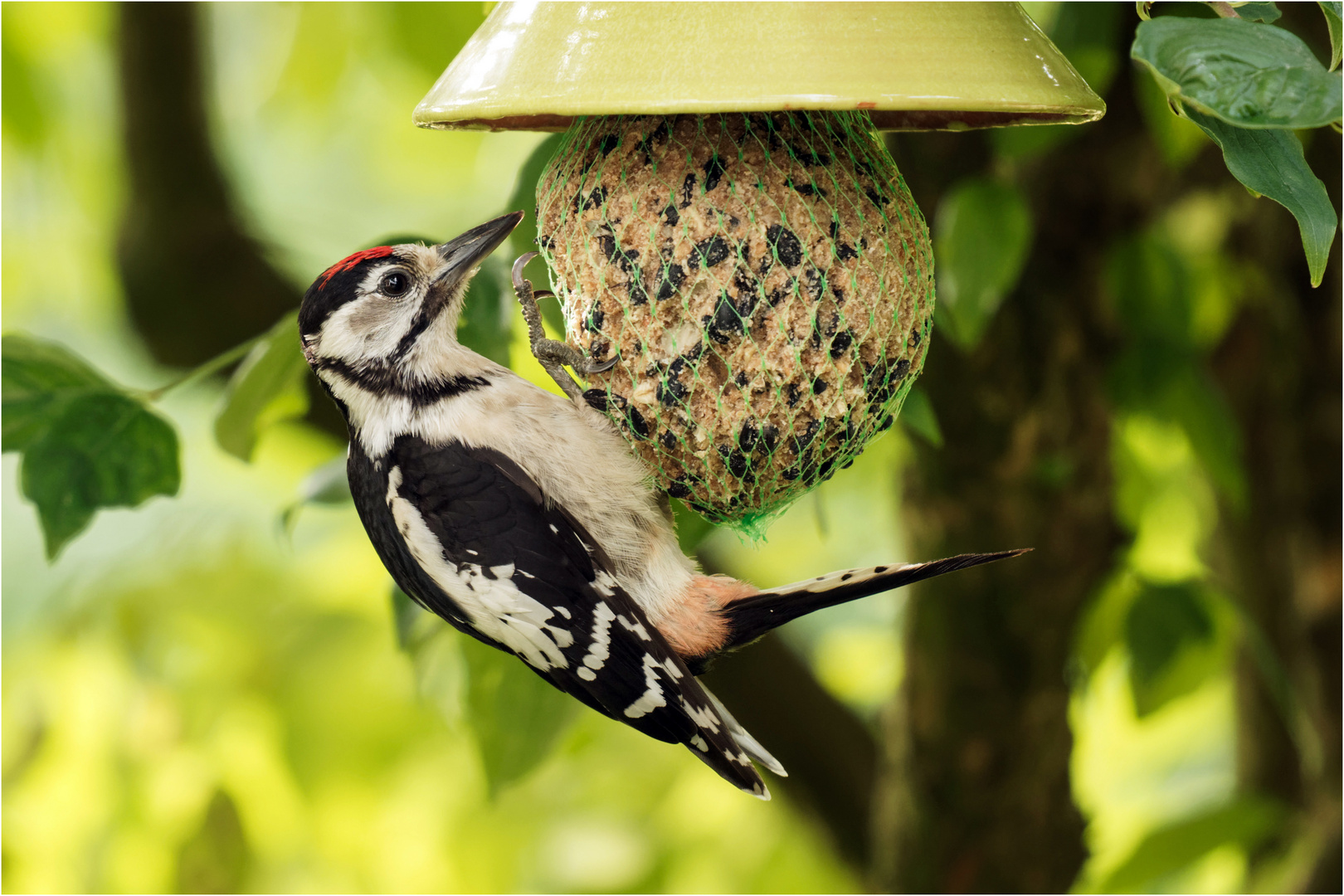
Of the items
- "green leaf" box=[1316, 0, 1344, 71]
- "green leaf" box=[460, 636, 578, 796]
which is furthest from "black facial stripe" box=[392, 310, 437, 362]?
"green leaf" box=[1316, 0, 1344, 71]

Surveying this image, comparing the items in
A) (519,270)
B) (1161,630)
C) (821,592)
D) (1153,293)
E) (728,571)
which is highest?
(519,270)

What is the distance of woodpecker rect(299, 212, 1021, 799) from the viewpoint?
1.43 meters

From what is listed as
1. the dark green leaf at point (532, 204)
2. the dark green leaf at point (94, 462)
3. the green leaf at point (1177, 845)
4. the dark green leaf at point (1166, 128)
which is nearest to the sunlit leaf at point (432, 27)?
the dark green leaf at point (532, 204)

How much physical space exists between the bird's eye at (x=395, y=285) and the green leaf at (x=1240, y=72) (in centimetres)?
97

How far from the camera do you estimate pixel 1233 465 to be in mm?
2250

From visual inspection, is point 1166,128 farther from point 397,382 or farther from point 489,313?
point 397,382

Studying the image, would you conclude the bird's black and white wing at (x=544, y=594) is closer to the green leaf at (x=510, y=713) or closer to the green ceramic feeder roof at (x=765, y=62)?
the green leaf at (x=510, y=713)

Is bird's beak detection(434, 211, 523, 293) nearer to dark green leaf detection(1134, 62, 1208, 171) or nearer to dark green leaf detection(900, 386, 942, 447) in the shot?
dark green leaf detection(900, 386, 942, 447)

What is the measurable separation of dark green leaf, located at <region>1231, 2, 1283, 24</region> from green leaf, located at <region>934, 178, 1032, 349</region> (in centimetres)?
69

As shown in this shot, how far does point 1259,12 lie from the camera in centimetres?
104

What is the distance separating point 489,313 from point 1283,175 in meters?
1.02

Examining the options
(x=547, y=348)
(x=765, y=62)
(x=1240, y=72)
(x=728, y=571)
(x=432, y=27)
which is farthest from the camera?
(x=728, y=571)

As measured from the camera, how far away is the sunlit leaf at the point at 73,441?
1.60 meters

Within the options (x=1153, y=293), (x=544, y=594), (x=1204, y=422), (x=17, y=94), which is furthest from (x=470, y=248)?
(x=17, y=94)
